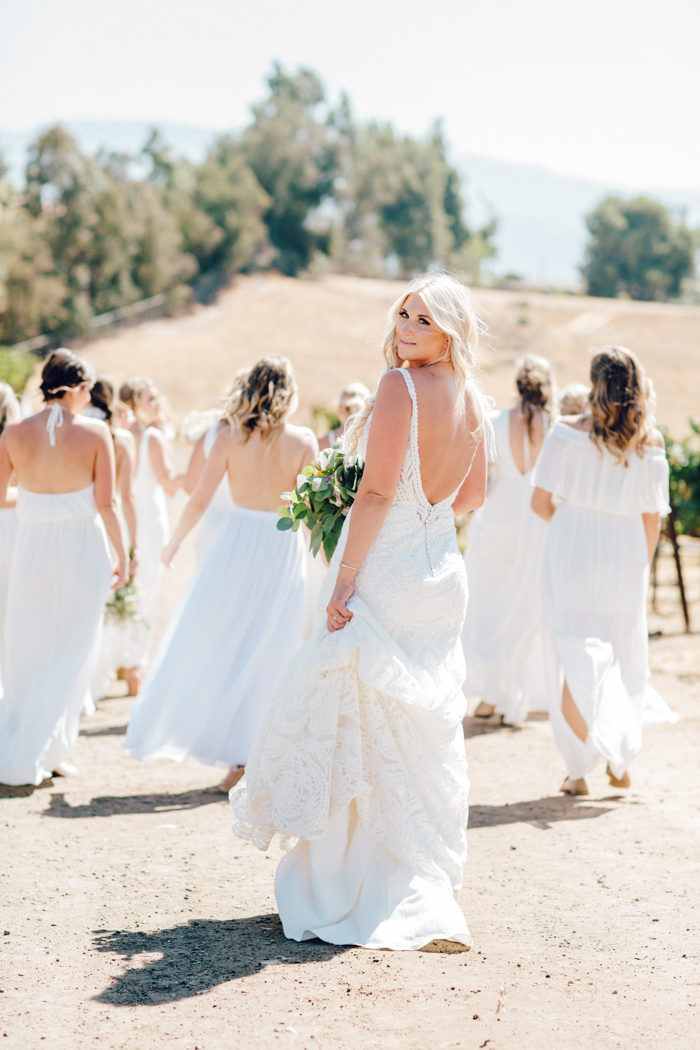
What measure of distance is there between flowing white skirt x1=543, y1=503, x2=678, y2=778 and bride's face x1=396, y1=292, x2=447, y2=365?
242 cm

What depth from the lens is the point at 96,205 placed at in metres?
47.5

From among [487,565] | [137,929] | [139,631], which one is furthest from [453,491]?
[139,631]

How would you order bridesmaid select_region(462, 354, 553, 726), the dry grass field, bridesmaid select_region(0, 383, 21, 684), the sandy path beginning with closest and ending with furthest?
the sandy path, bridesmaid select_region(0, 383, 21, 684), bridesmaid select_region(462, 354, 553, 726), the dry grass field

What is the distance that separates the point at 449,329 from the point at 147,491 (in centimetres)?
510

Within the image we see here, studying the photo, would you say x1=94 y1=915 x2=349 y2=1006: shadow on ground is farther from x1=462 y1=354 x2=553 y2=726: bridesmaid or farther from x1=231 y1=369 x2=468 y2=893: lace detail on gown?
x1=462 y1=354 x2=553 y2=726: bridesmaid

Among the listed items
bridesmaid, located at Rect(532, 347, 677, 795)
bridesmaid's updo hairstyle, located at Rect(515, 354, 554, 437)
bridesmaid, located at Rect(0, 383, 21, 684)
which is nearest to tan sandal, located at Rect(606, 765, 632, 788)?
bridesmaid, located at Rect(532, 347, 677, 795)

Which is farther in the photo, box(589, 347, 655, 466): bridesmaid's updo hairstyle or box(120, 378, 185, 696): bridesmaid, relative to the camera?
box(120, 378, 185, 696): bridesmaid

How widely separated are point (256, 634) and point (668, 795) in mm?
2517

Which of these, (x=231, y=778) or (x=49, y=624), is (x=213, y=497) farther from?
(x=231, y=778)

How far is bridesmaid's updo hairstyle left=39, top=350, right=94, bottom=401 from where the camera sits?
5617mm

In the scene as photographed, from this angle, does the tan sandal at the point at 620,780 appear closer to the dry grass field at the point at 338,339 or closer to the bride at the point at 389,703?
the bride at the point at 389,703

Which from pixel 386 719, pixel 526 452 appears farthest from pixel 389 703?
pixel 526 452

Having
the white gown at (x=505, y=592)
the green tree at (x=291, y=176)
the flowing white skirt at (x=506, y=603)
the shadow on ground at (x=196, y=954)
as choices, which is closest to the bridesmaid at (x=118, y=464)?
the flowing white skirt at (x=506, y=603)

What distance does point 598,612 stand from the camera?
5992mm
